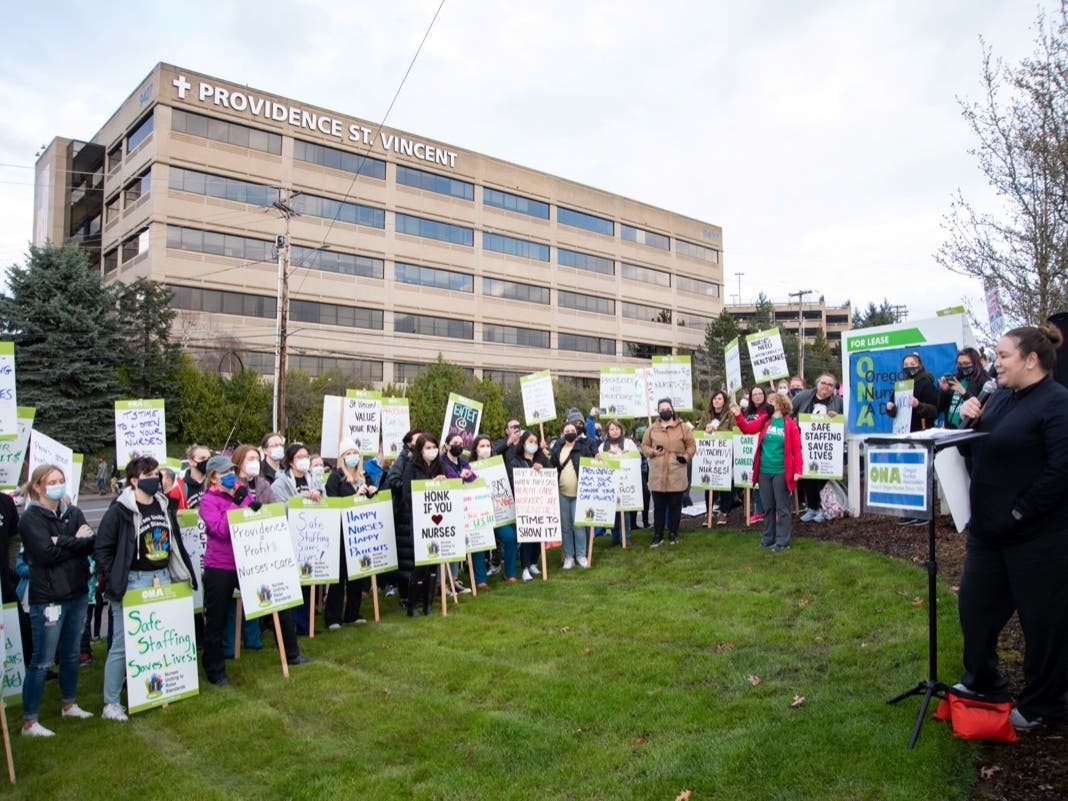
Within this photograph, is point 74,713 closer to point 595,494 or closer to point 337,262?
point 595,494

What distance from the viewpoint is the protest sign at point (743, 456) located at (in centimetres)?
1401

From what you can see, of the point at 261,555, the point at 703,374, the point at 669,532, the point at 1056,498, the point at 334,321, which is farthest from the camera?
the point at 703,374

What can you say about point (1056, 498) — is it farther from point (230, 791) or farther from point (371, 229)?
point (371, 229)

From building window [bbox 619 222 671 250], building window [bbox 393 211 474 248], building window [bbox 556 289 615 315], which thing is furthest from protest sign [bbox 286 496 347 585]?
building window [bbox 619 222 671 250]

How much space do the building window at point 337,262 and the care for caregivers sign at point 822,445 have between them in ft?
167

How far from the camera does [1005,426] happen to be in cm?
500

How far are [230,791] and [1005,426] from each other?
19.1 ft

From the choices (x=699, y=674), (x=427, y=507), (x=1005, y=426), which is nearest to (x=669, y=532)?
(x=427, y=507)

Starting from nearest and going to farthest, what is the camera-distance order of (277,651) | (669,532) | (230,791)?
(230,791) < (277,651) < (669,532)

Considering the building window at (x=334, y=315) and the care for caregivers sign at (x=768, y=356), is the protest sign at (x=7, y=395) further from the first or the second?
the building window at (x=334, y=315)

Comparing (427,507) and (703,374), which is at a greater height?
(703,374)

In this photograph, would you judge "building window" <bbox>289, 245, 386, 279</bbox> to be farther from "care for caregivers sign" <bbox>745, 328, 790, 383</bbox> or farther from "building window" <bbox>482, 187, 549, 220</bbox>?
"care for caregivers sign" <bbox>745, 328, 790, 383</bbox>

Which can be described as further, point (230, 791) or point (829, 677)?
point (829, 677)

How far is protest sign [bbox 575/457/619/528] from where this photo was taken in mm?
12727
